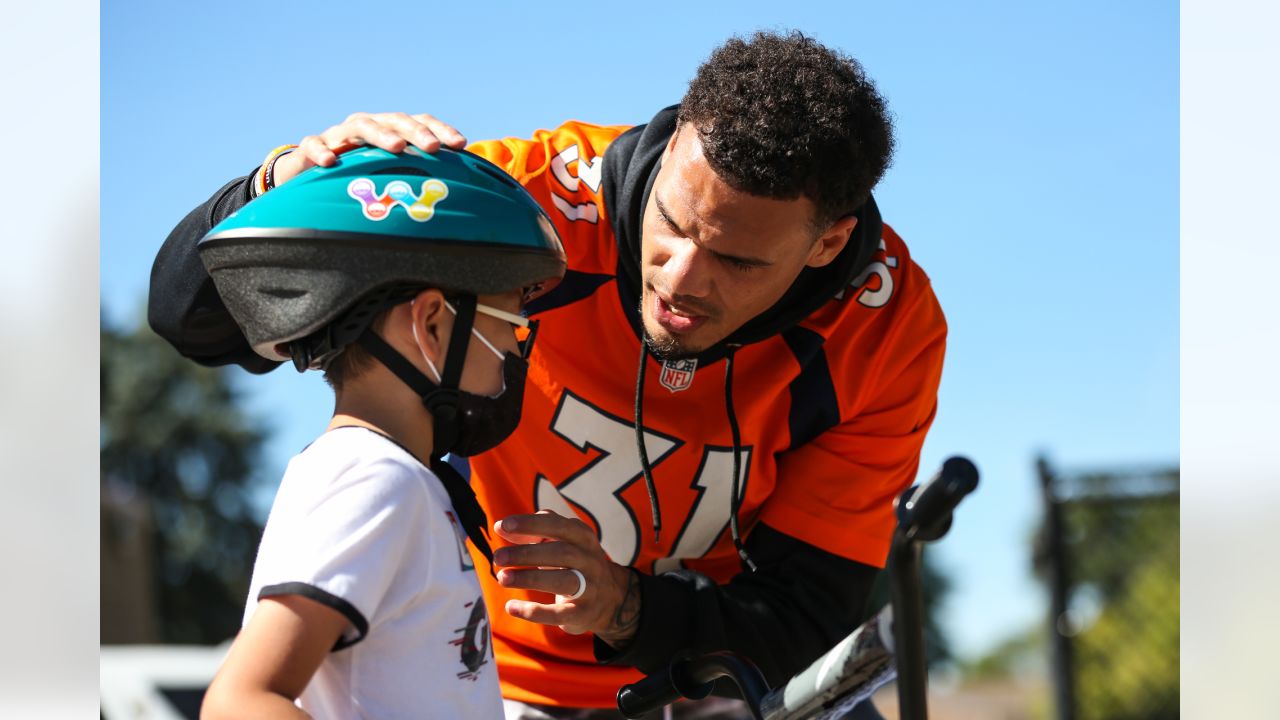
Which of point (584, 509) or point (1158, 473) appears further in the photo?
point (1158, 473)

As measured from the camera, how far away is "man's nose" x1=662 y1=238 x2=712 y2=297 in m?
3.36

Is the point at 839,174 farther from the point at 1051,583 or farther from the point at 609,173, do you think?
the point at 1051,583

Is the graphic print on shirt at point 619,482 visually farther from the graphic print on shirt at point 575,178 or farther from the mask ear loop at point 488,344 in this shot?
the mask ear loop at point 488,344

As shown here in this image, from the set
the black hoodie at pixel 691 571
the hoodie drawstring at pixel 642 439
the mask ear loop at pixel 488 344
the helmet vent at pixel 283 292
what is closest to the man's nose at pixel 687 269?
the black hoodie at pixel 691 571

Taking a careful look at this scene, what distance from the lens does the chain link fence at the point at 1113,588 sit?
888cm

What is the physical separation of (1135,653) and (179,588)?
52.1ft

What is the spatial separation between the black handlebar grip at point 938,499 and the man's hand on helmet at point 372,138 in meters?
1.41

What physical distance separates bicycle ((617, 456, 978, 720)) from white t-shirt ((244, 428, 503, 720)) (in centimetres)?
58

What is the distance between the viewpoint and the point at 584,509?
383 centimetres

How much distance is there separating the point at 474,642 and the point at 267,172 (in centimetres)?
128

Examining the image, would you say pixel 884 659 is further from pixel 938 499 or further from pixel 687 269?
pixel 687 269

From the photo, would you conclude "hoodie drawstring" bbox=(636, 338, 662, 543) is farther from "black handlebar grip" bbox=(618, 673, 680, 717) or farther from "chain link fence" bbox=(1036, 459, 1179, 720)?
"chain link fence" bbox=(1036, 459, 1179, 720)

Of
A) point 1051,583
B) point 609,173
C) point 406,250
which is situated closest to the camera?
point 406,250
